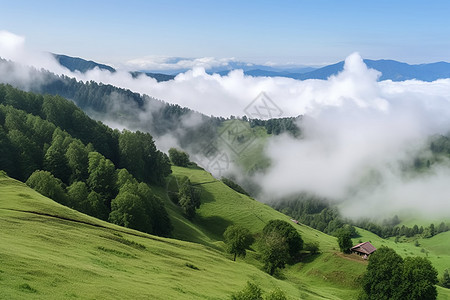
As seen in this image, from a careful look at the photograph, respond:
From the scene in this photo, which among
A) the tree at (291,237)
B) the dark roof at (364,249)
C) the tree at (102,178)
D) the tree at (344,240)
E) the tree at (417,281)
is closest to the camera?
the tree at (417,281)

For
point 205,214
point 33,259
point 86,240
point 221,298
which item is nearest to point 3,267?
point 33,259

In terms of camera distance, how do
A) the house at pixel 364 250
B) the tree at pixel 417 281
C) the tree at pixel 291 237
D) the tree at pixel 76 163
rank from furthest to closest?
the tree at pixel 291 237 → the tree at pixel 76 163 → the house at pixel 364 250 → the tree at pixel 417 281

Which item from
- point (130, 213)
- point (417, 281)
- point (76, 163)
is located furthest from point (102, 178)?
point (417, 281)

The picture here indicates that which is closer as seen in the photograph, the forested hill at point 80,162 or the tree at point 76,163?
the forested hill at point 80,162

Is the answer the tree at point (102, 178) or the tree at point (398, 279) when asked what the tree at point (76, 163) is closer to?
the tree at point (102, 178)

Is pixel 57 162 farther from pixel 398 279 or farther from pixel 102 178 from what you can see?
pixel 398 279

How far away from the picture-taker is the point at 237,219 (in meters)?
128

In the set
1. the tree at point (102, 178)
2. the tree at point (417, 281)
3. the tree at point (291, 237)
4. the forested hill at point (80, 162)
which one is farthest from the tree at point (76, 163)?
the tree at point (417, 281)

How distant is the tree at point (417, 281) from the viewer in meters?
67.8

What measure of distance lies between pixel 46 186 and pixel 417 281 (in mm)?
83180

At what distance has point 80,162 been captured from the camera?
101 m

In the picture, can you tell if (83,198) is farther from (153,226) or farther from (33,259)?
(33,259)

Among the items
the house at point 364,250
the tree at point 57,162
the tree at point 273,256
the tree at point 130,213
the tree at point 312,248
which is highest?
the tree at point 57,162

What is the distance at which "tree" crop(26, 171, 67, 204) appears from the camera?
72.6 m
